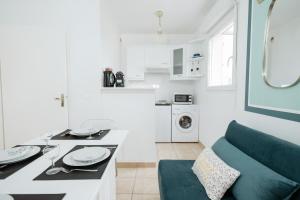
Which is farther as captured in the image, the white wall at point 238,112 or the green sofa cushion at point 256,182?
the white wall at point 238,112

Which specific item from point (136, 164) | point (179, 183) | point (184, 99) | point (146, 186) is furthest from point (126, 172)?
point (184, 99)

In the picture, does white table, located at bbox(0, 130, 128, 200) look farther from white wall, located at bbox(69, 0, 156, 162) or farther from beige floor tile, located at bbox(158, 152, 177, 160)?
beige floor tile, located at bbox(158, 152, 177, 160)

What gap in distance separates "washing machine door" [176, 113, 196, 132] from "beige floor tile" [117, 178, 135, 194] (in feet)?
5.83

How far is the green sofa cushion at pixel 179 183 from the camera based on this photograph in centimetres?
122

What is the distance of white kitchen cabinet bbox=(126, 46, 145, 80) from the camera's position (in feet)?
13.2

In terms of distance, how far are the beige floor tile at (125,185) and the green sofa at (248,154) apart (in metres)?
0.67

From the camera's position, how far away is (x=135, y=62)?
4.04 meters

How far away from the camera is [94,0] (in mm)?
2355

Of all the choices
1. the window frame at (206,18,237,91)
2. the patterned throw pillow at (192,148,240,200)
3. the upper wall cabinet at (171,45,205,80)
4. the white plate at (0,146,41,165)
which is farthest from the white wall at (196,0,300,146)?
the white plate at (0,146,41,165)

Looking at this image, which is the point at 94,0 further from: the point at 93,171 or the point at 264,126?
the point at 264,126

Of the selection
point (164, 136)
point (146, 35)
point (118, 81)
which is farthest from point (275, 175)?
point (146, 35)

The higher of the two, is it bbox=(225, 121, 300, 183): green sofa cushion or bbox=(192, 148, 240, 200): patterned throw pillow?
bbox=(225, 121, 300, 183): green sofa cushion

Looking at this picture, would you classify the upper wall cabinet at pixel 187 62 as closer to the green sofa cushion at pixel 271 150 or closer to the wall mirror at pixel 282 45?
the wall mirror at pixel 282 45

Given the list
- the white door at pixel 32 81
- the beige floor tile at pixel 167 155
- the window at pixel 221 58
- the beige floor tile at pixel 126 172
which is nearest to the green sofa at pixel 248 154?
the beige floor tile at pixel 126 172
